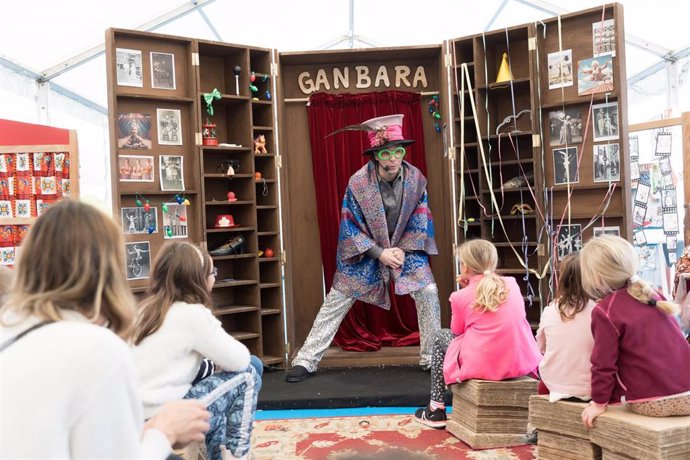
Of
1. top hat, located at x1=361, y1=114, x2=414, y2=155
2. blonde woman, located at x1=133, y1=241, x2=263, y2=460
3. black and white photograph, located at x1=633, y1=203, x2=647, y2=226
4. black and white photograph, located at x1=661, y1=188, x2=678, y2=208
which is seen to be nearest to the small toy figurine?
top hat, located at x1=361, y1=114, x2=414, y2=155

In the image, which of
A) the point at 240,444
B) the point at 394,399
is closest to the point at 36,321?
the point at 240,444

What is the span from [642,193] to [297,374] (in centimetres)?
276

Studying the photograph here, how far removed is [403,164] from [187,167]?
1504mm

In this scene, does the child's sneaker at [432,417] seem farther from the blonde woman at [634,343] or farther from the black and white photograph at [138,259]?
the black and white photograph at [138,259]

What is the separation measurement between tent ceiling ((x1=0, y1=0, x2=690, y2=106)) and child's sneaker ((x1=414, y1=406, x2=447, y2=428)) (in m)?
4.72

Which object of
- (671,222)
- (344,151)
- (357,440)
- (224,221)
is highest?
(344,151)

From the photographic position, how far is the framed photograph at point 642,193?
510cm

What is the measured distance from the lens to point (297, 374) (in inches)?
185

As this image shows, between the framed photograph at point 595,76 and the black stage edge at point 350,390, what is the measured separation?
7.05 feet

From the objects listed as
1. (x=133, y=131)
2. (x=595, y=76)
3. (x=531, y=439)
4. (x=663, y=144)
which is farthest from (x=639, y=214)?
(x=133, y=131)

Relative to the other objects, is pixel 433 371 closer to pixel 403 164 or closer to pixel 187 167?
pixel 403 164

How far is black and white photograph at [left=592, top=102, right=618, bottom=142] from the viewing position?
182 inches

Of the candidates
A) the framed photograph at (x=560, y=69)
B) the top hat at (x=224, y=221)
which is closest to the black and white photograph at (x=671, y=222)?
the framed photograph at (x=560, y=69)

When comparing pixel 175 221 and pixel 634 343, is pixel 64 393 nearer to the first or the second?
pixel 634 343
